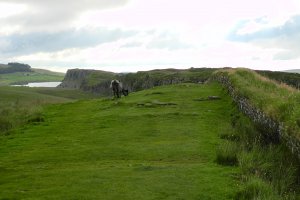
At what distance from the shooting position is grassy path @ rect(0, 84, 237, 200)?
1358 centimetres

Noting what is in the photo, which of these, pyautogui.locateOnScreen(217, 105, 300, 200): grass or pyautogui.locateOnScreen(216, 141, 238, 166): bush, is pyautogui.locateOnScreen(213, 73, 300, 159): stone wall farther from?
pyautogui.locateOnScreen(216, 141, 238, 166): bush

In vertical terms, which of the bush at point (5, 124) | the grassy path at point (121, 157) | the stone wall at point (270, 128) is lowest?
the bush at point (5, 124)

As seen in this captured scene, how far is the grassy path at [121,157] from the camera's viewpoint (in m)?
13.6

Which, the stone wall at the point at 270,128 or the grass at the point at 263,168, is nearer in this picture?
the grass at the point at 263,168

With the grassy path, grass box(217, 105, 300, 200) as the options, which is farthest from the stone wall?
the grassy path

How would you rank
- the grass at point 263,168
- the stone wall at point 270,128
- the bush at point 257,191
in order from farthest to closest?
the stone wall at point 270,128
the grass at point 263,168
the bush at point 257,191

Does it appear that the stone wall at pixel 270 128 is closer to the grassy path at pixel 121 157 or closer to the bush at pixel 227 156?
the grassy path at pixel 121 157

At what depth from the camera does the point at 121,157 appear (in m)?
18.4

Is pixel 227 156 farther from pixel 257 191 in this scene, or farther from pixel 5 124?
pixel 5 124

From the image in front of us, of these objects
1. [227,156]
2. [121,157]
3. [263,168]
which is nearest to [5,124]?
[121,157]

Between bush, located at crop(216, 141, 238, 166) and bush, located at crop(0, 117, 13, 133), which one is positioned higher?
bush, located at crop(216, 141, 238, 166)

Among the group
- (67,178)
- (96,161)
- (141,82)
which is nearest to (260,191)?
(67,178)

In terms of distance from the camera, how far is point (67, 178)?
49.5ft

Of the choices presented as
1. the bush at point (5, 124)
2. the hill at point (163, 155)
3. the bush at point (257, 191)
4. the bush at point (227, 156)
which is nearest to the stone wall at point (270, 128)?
the hill at point (163, 155)
